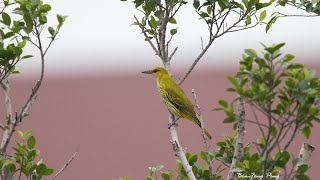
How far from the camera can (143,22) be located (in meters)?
3.80

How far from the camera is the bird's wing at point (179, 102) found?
503 centimetres

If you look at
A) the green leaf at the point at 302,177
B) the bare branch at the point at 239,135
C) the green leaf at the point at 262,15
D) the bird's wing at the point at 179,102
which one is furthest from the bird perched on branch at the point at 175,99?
the green leaf at the point at 302,177

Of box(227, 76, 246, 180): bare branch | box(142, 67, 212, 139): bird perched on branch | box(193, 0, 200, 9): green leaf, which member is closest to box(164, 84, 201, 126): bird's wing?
box(142, 67, 212, 139): bird perched on branch

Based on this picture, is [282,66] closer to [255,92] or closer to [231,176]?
[255,92]

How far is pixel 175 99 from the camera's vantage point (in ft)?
17.2

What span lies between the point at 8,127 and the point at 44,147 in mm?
4413

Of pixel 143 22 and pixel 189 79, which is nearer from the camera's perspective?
pixel 143 22

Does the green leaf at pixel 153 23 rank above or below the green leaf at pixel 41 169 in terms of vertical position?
above

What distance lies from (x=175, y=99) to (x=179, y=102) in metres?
0.07

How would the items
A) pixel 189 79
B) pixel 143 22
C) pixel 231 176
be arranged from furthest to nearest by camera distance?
pixel 189 79 → pixel 143 22 → pixel 231 176

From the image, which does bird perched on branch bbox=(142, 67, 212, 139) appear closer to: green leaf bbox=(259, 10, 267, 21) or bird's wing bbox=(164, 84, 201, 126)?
bird's wing bbox=(164, 84, 201, 126)

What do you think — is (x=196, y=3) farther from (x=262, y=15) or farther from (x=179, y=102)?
(x=179, y=102)

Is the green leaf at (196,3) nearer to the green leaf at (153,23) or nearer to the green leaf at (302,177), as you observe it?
the green leaf at (153,23)

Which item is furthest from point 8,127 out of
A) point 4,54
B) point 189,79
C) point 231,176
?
point 189,79
